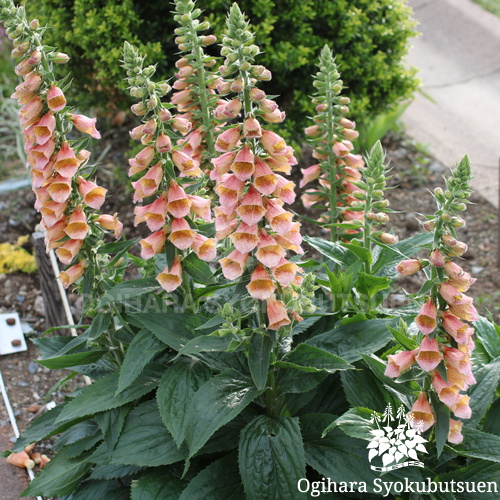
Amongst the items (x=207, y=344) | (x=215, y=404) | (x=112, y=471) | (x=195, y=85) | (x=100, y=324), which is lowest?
(x=112, y=471)

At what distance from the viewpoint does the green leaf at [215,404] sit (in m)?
2.04

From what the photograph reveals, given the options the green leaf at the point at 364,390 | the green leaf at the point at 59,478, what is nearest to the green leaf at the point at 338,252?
the green leaf at the point at 364,390

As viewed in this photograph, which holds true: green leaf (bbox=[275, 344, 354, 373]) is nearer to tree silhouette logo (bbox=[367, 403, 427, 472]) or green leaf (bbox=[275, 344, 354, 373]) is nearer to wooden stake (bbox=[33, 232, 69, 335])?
tree silhouette logo (bbox=[367, 403, 427, 472])

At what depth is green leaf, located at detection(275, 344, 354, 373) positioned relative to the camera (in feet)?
6.88

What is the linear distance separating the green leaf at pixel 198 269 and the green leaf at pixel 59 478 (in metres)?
0.83

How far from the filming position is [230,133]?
1937 millimetres

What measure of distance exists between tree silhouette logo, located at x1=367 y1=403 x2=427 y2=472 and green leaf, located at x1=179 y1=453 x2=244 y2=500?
475 millimetres

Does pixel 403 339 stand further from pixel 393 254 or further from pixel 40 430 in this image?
pixel 40 430

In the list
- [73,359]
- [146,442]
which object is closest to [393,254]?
[146,442]

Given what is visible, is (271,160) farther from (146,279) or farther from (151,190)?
(146,279)

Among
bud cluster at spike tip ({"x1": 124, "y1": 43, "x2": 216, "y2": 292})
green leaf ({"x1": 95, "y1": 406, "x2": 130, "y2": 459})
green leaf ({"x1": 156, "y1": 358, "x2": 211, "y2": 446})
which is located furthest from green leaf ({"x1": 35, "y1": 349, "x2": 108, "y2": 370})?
bud cluster at spike tip ({"x1": 124, "y1": 43, "x2": 216, "y2": 292})

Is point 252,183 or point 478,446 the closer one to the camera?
point 252,183

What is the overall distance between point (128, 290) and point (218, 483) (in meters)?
0.71

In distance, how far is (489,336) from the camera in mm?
2588
